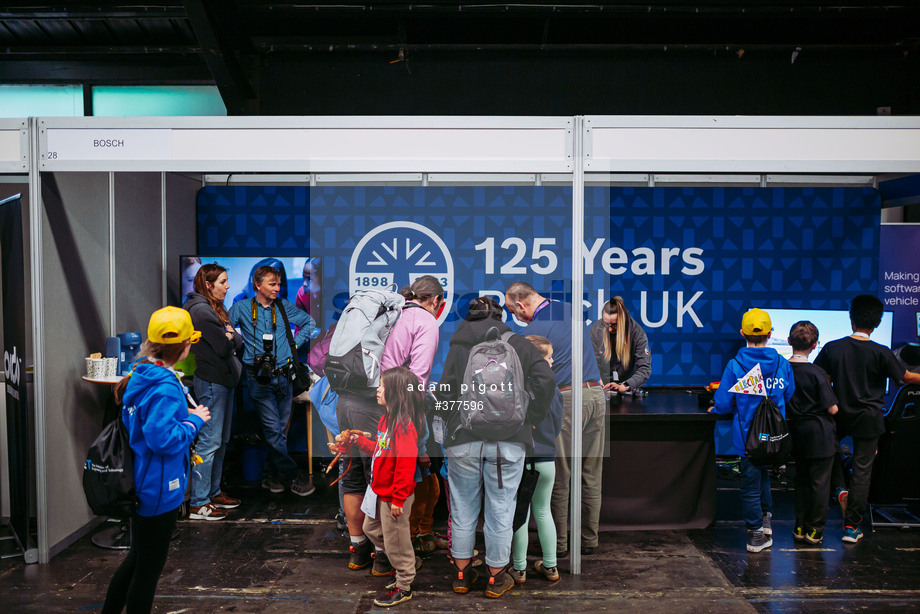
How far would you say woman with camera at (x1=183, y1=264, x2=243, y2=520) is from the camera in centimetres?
399

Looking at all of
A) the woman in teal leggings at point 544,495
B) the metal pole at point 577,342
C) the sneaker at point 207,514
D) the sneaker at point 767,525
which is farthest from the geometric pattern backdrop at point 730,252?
the sneaker at point 207,514

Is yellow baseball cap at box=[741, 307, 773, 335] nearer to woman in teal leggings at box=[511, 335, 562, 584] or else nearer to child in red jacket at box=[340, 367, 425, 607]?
woman in teal leggings at box=[511, 335, 562, 584]

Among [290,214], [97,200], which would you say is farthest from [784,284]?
[97,200]

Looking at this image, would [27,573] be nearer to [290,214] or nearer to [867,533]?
[290,214]

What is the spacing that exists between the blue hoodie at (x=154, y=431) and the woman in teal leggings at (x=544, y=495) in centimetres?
161

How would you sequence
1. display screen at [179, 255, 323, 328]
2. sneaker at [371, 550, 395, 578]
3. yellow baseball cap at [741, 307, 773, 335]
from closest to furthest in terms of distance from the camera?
sneaker at [371, 550, 395, 578] → yellow baseball cap at [741, 307, 773, 335] → display screen at [179, 255, 323, 328]

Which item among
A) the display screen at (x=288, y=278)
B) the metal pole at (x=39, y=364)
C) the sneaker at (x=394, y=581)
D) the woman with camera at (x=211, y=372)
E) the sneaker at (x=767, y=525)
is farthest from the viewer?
the display screen at (x=288, y=278)

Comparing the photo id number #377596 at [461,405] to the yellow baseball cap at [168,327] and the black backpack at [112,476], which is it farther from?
the black backpack at [112,476]

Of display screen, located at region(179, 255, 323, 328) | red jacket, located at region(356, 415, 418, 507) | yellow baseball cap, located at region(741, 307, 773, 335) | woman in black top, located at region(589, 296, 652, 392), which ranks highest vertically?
display screen, located at region(179, 255, 323, 328)

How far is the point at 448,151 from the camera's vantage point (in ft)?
10.4

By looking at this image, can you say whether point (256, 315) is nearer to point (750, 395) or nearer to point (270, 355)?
point (270, 355)

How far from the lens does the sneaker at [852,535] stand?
3.70 m

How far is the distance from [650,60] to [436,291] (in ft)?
10.9

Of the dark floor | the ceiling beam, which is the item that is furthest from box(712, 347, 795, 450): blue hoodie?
the ceiling beam
